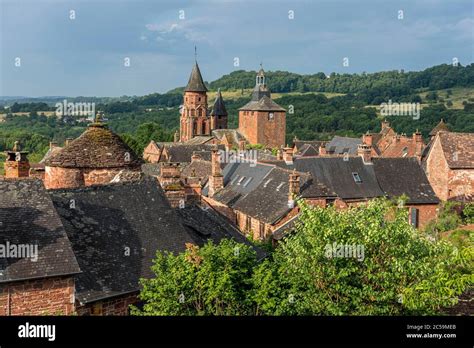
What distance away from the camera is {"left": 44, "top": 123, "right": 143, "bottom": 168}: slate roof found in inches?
1025

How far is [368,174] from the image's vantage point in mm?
46656

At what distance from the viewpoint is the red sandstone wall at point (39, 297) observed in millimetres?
14180

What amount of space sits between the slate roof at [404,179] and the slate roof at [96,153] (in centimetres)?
2654

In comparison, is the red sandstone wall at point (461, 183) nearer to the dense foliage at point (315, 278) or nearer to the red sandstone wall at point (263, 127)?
the dense foliage at point (315, 278)

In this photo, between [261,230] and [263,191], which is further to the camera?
[263,191]

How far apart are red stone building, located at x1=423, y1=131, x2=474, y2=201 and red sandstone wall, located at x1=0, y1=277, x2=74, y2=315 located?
38425 millimetres

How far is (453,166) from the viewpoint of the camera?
45.5 metres

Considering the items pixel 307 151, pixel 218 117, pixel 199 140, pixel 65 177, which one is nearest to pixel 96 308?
pixel 65 177

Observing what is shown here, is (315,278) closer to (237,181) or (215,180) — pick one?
(237,181)

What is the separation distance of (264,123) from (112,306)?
268 feet

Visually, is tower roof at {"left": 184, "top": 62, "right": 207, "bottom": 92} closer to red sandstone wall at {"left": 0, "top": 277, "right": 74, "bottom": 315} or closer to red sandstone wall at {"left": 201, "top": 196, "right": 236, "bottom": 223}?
red sandstone wall at {"left": 201, "top": 196, "right": 236, "bottom": 223}

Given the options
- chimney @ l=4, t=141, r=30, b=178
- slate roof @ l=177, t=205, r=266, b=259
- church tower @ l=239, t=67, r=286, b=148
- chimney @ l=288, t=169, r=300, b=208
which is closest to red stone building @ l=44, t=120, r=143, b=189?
slate roof @ l=177, t=205, r=266, b=259
